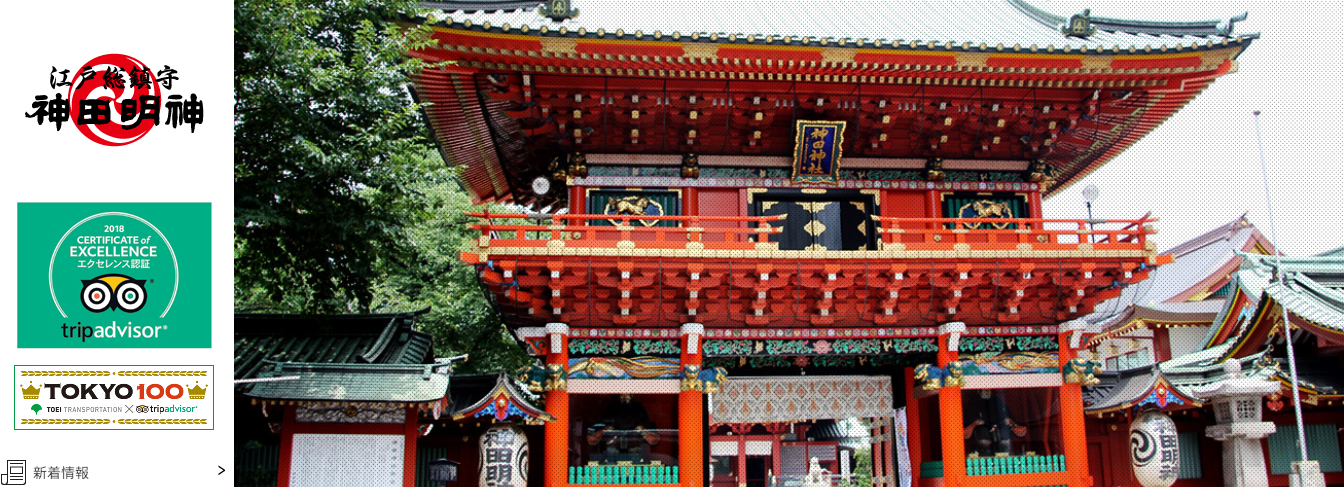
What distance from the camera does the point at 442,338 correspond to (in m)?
20.9

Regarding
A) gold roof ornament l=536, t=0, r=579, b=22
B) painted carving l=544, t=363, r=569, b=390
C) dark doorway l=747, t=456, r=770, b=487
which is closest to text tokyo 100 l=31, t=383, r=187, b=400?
painted carving l=544, t=363, r=569, b=390

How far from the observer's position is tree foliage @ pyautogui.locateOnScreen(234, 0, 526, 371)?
1115 cm

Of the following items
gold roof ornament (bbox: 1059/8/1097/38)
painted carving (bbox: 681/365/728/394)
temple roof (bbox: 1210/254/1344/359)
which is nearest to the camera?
painted carving (bbox: 681/365/728/394)

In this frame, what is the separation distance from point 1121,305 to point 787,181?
1772 centimetres

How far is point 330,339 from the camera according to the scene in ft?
45.5

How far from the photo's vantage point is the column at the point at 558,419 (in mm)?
12352

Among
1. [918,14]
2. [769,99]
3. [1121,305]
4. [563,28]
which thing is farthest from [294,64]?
[1121,305]

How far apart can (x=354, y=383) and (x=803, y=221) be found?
7086mm

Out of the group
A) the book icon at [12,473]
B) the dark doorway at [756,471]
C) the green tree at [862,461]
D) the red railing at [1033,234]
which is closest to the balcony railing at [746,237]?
the red railing at [1033,234]

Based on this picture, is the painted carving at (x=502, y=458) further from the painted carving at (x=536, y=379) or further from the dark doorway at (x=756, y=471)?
the dark doorway at (x=756, y=471)

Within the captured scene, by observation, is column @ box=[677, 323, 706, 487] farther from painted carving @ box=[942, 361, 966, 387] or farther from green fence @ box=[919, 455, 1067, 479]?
green fence @ box=[919, 455, 1067, 479]

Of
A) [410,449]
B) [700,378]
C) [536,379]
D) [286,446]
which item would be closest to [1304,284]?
[700,378]

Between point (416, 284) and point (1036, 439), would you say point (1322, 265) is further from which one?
point (416, 284)

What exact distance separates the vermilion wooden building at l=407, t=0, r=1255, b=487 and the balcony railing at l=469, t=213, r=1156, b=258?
0.04 metres
